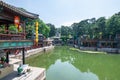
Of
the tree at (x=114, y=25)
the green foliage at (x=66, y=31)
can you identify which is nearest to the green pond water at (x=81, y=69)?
the tree at (x=114, y=25)

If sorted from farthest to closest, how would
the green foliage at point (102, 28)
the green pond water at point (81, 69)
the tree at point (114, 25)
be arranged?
1. the green foliage at point (102, 28)
2. the tree at point (114, 25)
3. the green pond water at point (81, 69)

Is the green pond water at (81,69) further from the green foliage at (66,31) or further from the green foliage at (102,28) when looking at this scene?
the green foliage at (66,31)

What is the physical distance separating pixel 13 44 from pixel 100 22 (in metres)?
42.1

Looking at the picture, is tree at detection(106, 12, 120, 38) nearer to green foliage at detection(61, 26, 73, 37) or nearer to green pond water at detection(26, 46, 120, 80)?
green pond water at detection(26, 46, 120, 80)

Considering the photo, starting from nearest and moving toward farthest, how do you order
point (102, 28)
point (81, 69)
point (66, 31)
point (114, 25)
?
point (81, 69) → point (114, 25) → point (102, 28) → point (66, 31)

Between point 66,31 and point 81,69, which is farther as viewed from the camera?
point 66,31

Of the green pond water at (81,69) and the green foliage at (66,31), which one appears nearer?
the green pond water at (81,69)

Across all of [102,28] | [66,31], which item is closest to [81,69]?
[102,28]

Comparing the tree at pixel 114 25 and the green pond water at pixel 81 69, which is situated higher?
the tree at pixel 114 25

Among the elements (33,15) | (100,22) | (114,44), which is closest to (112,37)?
(114,44)

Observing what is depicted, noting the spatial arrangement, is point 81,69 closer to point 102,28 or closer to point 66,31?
point 102,28

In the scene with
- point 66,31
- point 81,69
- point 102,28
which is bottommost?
point 81,69

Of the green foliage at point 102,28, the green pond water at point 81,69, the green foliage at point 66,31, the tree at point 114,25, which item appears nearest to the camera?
the green pond water at point 81,69

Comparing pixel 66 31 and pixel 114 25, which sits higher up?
pixel 66 31
